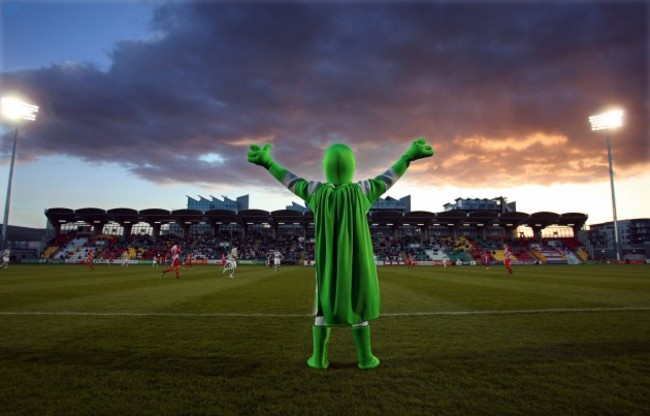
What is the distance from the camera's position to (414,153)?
4586mm

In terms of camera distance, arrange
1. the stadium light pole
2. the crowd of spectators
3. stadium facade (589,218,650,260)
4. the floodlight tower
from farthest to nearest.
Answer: stadium facade (589,218,650,260)
the crowd of spectators
the floodlight tower
the stadium light pole

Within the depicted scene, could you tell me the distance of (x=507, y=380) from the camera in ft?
11.0

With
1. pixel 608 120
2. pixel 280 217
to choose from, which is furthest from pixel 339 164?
pixel 280 217

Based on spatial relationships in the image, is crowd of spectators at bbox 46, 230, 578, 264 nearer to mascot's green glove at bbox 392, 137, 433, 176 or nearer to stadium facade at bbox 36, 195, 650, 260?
stadium facade at bbox 36, 195, 650, 260

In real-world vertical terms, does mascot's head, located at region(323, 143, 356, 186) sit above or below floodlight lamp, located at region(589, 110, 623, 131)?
below

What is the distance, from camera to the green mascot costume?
3.64 m

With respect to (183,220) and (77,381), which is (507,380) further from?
(183,220)

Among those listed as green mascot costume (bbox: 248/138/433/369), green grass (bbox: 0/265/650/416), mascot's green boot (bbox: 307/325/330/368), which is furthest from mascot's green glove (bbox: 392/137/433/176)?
green grass (bbox: 0/265/650/416)

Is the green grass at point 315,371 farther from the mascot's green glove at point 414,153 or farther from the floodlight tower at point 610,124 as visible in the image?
the floodlight tower at point 610,124

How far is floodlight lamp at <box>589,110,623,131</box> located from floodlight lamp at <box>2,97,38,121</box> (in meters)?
57.7

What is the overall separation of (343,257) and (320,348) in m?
1.03

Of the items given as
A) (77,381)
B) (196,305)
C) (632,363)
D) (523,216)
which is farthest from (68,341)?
(523,216)

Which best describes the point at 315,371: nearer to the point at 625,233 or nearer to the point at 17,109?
the point at 17,109

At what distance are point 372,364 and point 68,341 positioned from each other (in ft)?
13.9
